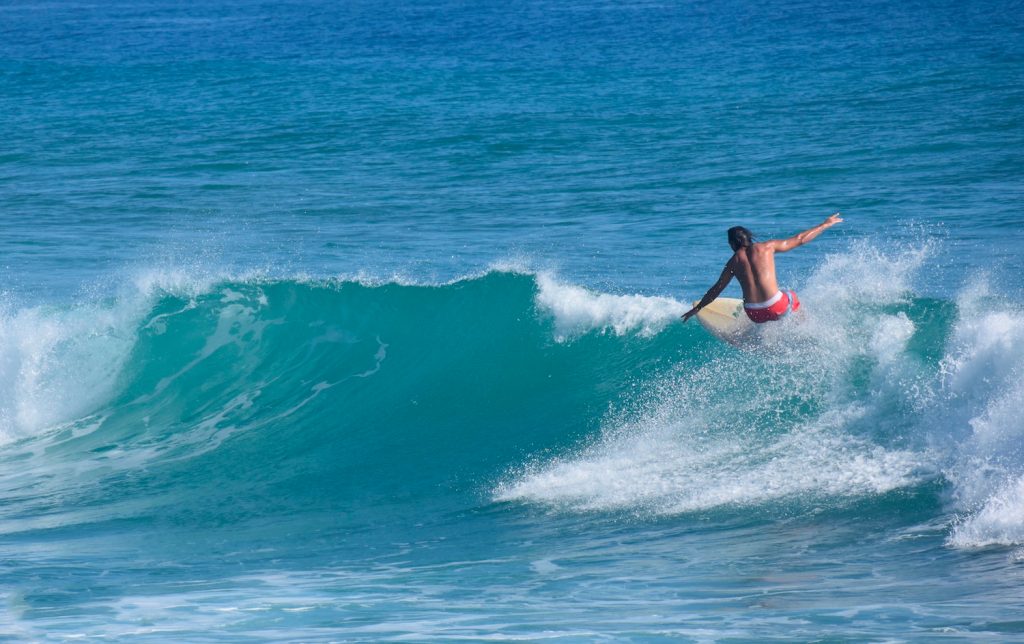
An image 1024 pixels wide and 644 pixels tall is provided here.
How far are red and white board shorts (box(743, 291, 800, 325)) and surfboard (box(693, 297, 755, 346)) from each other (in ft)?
1.48

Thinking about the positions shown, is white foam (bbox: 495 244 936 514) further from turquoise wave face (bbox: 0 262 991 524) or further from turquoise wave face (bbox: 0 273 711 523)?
turquoise wave face (bbox: 0 273 711 523)

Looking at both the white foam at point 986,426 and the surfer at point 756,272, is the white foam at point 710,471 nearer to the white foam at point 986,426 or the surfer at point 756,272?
the white foam at point 986,426

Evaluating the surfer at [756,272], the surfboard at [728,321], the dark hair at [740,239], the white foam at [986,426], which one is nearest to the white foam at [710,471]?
the white foam at [986,426]

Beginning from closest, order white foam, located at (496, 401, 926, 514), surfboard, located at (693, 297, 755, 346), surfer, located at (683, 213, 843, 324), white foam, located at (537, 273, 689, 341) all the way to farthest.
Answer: white foam, located at (496, 401, 926, 514) → surfer, located at (683, 213, 843, 324) → surfboard, located at (693, 297, 755, 346) → white foam, located at (537, 273, 689, 341)

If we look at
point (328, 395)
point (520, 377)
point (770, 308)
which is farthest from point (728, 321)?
point (328, 395)

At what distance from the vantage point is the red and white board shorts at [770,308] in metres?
9.34

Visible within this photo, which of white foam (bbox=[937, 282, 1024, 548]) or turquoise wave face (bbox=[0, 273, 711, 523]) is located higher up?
turquoise wave face (bbox=[0, 273, 711, 523])

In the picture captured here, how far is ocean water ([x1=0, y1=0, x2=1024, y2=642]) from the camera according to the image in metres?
7.15

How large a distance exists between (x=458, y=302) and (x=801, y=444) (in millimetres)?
5191

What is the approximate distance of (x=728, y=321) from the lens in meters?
10.1

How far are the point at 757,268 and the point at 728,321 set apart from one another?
0.99 metres

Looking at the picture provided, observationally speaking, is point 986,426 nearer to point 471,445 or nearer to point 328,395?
point 471,445

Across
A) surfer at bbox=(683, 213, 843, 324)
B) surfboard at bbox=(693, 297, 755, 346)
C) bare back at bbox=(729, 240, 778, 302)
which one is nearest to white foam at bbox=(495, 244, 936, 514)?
surfboard at bbox=(693, 297, 755, 346)

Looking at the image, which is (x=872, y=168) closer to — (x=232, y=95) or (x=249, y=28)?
A: (x=232, y=95)
